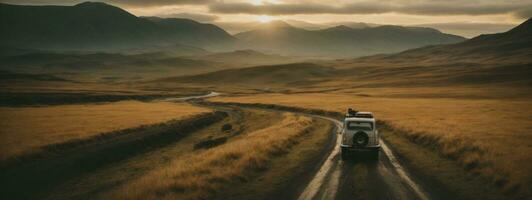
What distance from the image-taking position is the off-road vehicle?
26.1m

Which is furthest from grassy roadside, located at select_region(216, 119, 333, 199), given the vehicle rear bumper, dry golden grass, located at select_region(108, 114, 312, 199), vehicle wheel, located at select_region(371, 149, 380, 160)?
vehicle wheel, located at select_region(371, 149, 380, 160)

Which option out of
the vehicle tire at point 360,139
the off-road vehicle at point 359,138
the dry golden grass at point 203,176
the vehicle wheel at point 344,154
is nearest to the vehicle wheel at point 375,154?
the off-road vehicle at point 359,138

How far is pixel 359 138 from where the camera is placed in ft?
86.2

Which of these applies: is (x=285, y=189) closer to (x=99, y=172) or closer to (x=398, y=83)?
(x=99, y=172)

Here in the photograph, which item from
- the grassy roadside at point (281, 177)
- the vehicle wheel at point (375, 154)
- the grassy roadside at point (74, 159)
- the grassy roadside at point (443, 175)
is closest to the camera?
the grassy roadside at point (281, 177)

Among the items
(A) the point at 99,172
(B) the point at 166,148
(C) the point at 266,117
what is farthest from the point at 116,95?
(A) the point at 99,172

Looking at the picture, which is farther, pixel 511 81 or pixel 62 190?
pixel 511 81

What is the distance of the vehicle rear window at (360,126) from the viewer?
87.2 feet

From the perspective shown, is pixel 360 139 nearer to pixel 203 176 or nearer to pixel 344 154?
pixel 344 154

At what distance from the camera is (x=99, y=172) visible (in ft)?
97.2

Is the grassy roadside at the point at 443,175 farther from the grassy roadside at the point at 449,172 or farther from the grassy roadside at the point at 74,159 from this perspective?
the grassy roadside at the point at 74,159

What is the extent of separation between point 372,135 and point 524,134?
61.2 ft

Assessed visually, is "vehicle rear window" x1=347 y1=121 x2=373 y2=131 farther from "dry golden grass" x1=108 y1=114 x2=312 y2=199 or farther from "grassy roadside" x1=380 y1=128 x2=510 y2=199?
"dry golden grass" x1=108 y1=114 x2=312 y2=199

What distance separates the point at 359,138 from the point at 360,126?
0.82 metres
